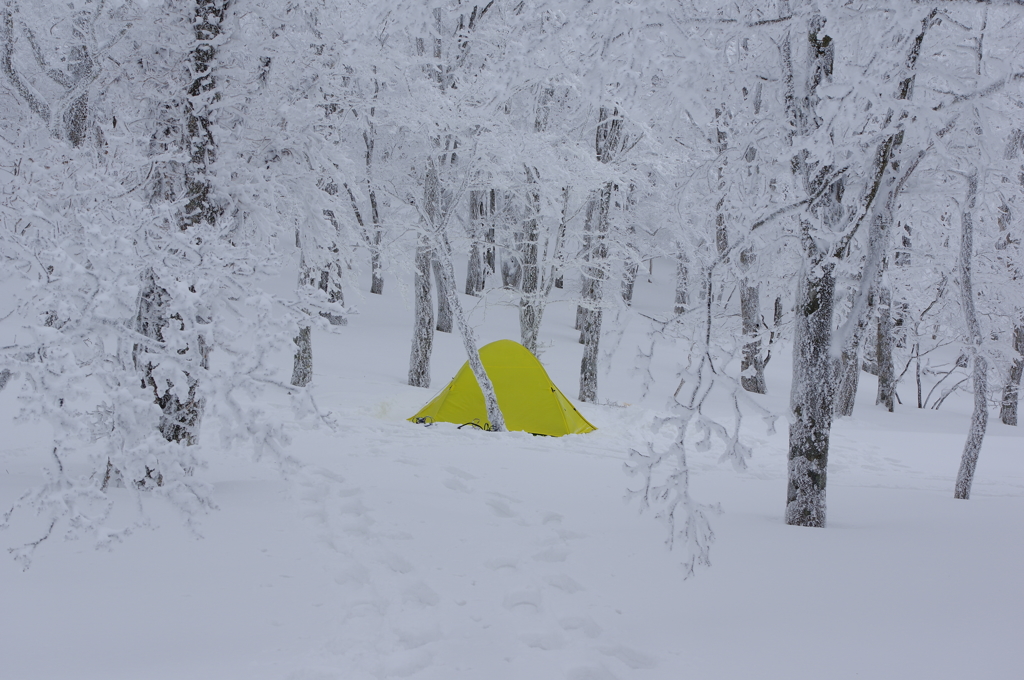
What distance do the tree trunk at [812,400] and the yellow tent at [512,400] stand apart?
4.88m

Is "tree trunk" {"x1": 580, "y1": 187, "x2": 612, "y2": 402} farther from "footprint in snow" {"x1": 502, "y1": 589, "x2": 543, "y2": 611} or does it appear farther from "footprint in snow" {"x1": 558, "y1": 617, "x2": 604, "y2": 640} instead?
"footprint in snow" {"x1": 558, "y1": 617, "x2": 604, "y2": 640}

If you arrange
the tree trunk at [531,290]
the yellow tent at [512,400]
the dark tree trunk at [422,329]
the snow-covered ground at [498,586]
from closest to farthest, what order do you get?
the snow-covered ground at [498,586] → the yellow tent at [512,400] → the dark tree trunk at [422,329] → the tree trunk at [531,290]

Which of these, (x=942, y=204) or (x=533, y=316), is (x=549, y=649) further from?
(x=533, y=316)

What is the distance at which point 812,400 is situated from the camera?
14.8ft

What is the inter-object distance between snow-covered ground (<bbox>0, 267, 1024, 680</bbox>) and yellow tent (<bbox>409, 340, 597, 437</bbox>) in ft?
10.5

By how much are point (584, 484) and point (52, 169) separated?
433 cm

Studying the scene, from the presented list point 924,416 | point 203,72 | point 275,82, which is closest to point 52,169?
point 203,72

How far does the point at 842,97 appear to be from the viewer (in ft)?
11.1

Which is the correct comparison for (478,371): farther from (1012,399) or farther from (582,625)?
(1012,399)

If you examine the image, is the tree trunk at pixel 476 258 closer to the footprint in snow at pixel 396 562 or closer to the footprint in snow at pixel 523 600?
the footprint in snow at pixel 396 562

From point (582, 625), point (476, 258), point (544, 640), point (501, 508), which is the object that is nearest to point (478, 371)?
point (501, 508)

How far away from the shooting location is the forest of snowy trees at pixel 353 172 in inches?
101

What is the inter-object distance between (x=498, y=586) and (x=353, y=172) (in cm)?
577

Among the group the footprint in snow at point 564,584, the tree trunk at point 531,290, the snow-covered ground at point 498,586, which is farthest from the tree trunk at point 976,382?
the tree trunk at point 531,290
